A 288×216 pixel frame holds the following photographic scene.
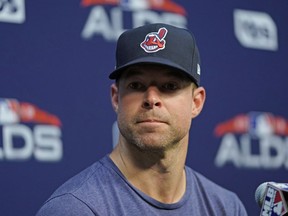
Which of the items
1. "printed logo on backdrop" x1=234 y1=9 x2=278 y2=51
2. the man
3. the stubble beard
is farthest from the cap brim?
"printed logo on backdrop" x1=234 y1=9 x2=278 y2=51

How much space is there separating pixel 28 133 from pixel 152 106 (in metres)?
0.69

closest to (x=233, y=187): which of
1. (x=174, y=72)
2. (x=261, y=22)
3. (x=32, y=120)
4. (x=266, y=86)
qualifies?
(x=266, y=86)

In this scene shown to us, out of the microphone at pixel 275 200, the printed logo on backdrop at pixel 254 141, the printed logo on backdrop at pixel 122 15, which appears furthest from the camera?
the printed logo on backdrop at pixel 254 141

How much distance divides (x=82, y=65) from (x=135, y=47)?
0.72 m

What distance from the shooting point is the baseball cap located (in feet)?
4.18

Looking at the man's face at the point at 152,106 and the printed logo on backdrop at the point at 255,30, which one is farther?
the printed logo on backdrop at the point at 255,30

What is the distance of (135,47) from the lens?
51.2 inches

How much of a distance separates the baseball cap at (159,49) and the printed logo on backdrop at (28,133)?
583 millimetres

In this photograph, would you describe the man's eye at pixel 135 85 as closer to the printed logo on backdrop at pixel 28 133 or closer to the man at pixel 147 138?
the man at pixel 147 138

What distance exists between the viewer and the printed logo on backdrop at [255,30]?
2350 millimetres

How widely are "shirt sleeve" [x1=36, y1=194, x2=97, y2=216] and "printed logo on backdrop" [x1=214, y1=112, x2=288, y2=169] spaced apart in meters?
1.08

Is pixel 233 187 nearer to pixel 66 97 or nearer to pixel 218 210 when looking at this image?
pixel 66 97

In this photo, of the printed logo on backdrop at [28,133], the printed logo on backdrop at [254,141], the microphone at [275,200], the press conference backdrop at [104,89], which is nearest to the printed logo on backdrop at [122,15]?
the press conference backdrop at [104,89]

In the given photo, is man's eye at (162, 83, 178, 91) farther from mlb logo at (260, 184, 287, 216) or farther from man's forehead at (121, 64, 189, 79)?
mlb logo at (260, 184, 287, 216)
